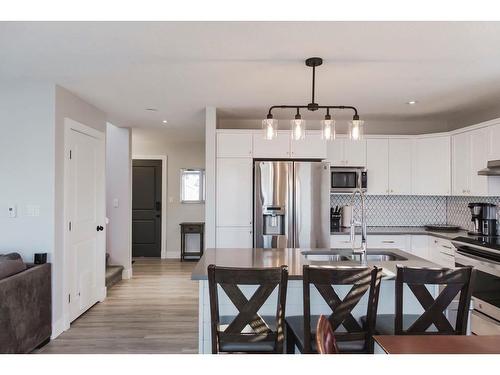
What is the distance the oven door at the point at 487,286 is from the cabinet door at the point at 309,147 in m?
1.91

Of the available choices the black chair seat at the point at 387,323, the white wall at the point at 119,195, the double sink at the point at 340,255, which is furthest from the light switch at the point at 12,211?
the black chair seat at the point at 387,323

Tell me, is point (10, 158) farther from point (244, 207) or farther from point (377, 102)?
point (377, 102)

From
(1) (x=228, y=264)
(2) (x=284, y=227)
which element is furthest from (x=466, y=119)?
(1) (x=228, y=264)

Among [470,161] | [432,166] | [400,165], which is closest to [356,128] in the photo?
[470,161]

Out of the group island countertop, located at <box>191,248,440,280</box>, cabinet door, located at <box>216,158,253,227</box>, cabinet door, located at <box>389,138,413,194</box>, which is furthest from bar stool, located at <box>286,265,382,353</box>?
cabinet door, located at <box>389,138,413,194</box>

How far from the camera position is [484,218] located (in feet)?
13.6

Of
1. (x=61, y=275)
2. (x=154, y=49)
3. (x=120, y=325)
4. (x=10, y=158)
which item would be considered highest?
(x=154, y=49)

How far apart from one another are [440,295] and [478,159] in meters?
2.85

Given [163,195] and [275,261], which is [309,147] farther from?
[163,195]

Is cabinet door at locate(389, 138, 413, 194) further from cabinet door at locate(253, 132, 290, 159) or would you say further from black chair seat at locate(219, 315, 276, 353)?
black chair seat at locate(219, 315, 276, 353)

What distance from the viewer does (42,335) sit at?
3.08m

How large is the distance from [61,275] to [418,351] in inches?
128
